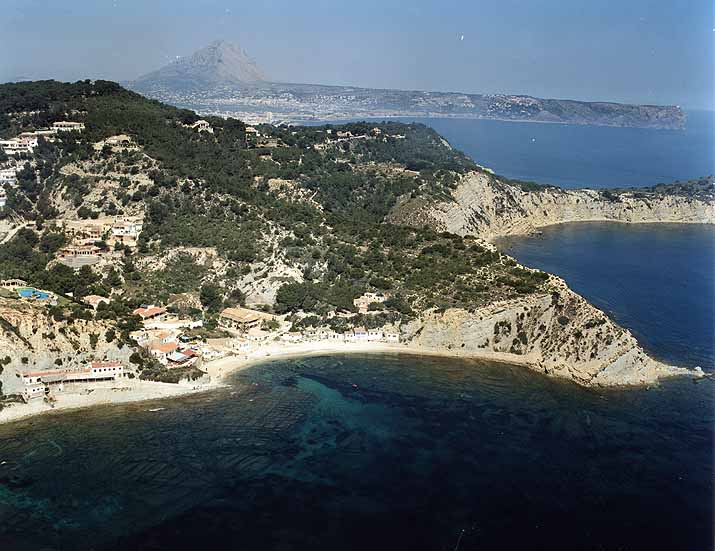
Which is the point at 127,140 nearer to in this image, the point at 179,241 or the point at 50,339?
the point at 179,241

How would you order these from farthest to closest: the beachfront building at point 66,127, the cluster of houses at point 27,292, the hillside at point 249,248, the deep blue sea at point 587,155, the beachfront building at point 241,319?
the deep blue sea at point 587,155 → the beachfront building at point 66,127 → the beachfront building at point 241,319 → the hillside at point 249,248 → the cluster of houses at point 27,292

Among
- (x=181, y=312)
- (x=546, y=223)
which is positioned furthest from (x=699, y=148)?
(x=181, y=312)

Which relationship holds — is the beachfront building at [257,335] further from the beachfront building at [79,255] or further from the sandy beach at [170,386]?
the beachfront building at [79,255]

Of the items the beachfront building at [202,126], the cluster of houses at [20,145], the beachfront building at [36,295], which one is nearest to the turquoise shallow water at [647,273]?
the beachfront building at [202,126]

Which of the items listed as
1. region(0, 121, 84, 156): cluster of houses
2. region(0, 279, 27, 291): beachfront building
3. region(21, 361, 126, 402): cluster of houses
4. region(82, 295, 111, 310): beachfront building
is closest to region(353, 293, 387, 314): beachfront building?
region(82, 295, 111, 310): beachfront building

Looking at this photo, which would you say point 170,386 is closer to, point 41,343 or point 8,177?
point 41,343

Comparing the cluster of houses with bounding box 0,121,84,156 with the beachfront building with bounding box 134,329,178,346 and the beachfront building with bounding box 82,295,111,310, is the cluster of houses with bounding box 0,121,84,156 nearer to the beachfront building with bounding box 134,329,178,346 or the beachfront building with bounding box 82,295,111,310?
the beachfront building with bounding box 82,295,111,310
